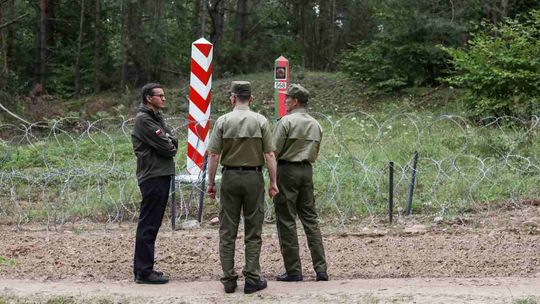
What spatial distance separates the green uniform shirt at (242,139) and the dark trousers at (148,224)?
2.24 feet

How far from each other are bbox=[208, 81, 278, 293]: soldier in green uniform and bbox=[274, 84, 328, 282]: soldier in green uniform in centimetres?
31

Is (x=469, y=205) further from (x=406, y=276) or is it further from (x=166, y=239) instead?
(x=166, y=239)

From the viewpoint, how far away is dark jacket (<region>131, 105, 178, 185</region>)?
631 cm

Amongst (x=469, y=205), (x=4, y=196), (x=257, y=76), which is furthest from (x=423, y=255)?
(x=257, y=76)

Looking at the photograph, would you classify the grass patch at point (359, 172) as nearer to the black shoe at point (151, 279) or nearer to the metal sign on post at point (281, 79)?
the metal sign on post at point (281, 79)

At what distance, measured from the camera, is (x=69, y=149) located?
539 inches

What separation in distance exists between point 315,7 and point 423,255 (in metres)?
24.7

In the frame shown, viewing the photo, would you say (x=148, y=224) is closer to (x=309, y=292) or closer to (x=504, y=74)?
(x=309, y=292)

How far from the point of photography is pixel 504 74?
44.2ft

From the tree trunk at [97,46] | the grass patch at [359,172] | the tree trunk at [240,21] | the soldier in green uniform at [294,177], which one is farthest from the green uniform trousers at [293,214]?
the tree trunk at [240,21]

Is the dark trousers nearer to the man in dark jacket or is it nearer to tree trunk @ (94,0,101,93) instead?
the man in dark jacket

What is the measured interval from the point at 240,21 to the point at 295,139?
74.2ft

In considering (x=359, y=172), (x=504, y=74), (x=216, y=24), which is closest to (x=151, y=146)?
(x=359, y=172)

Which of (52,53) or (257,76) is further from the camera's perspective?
(52,53)
